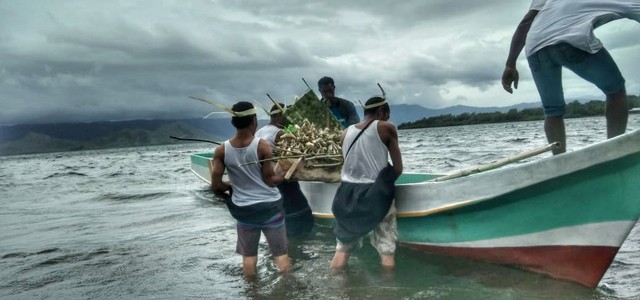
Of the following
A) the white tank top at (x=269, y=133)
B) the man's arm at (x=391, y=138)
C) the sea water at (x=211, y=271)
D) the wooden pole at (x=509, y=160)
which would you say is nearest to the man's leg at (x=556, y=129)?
the wooden pole at (x=509, y=160)

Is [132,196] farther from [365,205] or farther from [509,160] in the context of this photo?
[509,160]

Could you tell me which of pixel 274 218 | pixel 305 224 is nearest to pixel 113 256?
pixel 305 224

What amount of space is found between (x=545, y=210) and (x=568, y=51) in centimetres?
136

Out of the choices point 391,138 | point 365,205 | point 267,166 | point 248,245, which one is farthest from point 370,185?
point 248,245

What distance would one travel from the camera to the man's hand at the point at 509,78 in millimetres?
5160

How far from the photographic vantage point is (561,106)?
4.89 m

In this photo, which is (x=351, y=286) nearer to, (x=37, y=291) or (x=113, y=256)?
(x=37, y=291)

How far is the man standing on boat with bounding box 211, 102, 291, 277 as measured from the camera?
5164 millimetres

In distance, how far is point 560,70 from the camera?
15.5ft

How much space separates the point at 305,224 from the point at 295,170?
115 centimetres

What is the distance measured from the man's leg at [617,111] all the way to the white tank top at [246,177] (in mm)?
3217

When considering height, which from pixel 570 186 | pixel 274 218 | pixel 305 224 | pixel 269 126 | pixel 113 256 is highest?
pixel 269 126

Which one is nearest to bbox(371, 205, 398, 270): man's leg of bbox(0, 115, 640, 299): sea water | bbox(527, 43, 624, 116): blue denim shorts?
bbox(0, 115, 640, 299): sea water

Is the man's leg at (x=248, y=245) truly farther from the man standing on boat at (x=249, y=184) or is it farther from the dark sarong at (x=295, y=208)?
the dark sarong at (x=295, y=208)
